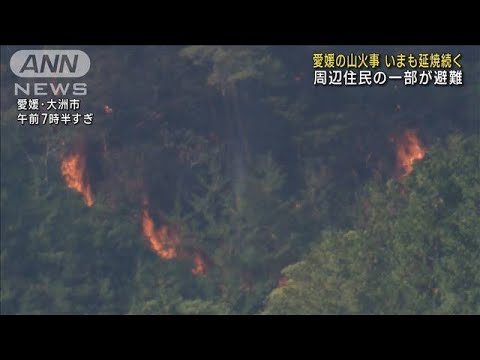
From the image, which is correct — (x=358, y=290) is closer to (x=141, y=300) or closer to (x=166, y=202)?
(x=141, y=300)

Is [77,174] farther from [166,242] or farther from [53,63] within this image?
[53,63]

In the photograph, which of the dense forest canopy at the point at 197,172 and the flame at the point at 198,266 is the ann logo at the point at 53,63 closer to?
the dense forest canopy at the point at 197,172

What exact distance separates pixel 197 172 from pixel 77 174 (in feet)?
10.9

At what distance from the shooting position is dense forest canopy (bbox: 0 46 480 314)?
48.3m

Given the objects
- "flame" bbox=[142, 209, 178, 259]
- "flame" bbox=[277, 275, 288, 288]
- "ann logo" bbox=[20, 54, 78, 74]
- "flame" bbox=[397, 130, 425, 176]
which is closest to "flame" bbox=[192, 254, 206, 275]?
"flame" bbox=[142, 209, 178, 259]

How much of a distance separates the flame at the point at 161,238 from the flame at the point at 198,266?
23.7 inches

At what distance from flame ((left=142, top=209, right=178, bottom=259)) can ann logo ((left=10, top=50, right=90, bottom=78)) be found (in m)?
5.14

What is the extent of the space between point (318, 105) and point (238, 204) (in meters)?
3.97

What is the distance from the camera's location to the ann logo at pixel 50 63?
4481 cm

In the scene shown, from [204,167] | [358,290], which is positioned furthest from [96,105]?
[358,290]

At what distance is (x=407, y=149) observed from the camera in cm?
5262

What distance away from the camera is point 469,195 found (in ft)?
128

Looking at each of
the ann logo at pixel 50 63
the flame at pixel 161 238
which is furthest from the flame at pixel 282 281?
the ann logo at pixel 50 63

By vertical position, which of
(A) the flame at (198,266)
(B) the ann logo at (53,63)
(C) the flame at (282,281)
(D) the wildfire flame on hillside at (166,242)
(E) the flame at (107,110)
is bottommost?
(C) the flame at (282,281)
